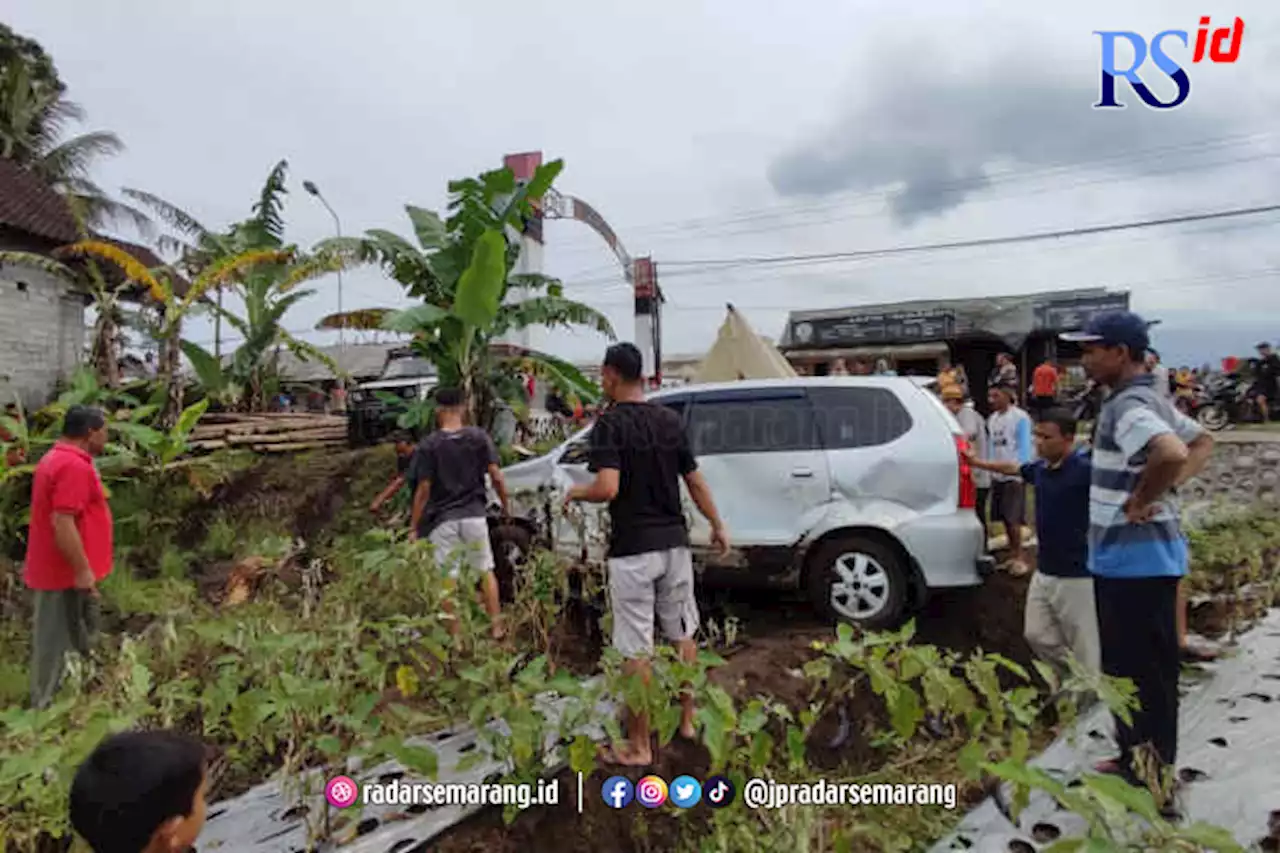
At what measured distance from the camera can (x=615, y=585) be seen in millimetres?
3453

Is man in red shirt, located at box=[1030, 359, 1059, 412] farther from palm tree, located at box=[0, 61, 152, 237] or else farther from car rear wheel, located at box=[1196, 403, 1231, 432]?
palm tree, located at box=[0, 61, 152, 237]

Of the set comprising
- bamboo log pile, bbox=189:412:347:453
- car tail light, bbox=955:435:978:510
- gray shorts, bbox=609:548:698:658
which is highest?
bamboo log pile, bbox=189:412:347:453

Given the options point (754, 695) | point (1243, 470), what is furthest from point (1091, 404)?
point (1243, 470)

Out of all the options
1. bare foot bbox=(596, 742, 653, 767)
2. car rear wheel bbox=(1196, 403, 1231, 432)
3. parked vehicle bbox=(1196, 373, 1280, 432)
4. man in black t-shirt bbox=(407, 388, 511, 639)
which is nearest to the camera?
bare foot bbox=(596, 742, 653, 767)

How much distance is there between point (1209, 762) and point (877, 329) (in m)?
15.1

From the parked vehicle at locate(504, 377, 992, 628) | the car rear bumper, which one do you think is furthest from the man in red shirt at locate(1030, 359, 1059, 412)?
the car rear bumper

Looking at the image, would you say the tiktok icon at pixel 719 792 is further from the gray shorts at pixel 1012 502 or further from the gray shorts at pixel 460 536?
the gray shorts at pixel 1012 502

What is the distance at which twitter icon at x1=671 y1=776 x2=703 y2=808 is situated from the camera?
2.99 metres

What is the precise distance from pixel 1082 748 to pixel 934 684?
137 centimetres

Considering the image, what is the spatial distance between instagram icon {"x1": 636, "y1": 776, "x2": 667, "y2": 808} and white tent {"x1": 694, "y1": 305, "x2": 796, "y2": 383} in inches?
322

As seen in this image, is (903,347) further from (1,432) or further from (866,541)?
(1,432)

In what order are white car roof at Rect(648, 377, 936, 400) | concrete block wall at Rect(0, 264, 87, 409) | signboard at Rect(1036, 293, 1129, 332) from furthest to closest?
signboard at Rect(1036, 293, 1129, 332)
concrete block wall at Rect(0, 264, 87, 409)
white car roof at Rect(648, 377, 936, 400)

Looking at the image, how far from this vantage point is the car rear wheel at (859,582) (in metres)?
5.07

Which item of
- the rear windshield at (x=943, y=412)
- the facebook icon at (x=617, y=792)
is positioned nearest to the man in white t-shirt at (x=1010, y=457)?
the rear windshield at (x=943, y=412)
